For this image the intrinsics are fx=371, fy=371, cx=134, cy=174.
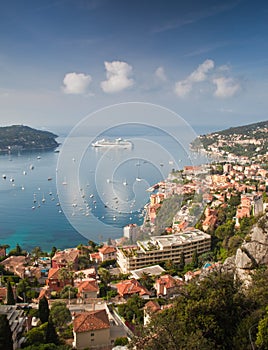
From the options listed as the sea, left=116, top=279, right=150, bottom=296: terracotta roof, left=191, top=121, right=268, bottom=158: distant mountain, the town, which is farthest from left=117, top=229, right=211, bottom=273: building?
left=191, top=121, right=268, bottom=158: distant mountain

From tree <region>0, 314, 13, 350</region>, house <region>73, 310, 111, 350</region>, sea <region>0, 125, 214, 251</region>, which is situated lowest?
house <region>73, 310, 111, 350</region>

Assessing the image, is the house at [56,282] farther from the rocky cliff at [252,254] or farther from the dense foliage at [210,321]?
the dense foliage at [210,321]

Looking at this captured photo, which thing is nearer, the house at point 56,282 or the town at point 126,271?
the town at point 126,271

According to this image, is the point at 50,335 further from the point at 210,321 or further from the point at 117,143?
the point at 117,143

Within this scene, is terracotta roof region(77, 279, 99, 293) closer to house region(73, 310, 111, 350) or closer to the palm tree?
the palm tree

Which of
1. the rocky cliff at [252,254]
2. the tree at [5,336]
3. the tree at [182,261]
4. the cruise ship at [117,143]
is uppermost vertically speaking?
the cruise ship at [117,143]

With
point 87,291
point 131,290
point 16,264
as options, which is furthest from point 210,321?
point 16,264

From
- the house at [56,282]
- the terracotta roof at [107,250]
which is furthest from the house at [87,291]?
the terracotta roof at [107,250]
